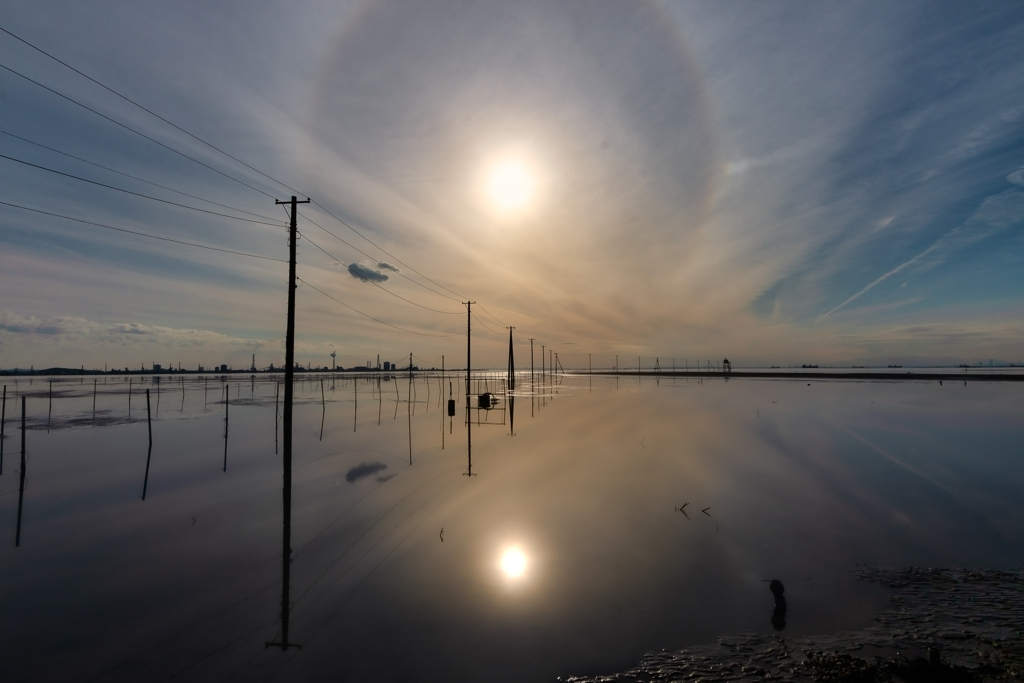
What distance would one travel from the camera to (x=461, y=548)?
35.1ft

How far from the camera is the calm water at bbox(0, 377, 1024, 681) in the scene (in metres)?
6.85

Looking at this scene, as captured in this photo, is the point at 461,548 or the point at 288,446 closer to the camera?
the point at 461,548

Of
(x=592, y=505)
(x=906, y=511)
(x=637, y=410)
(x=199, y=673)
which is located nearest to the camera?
(x=199, y=673)

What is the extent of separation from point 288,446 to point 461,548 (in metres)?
12.3

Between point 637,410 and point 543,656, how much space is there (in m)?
36.7

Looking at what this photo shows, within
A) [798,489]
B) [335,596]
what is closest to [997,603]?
[798,489]

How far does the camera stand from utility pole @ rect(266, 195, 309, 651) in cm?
820

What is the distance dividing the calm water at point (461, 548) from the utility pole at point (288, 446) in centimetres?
18

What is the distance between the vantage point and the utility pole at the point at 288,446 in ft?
26.9

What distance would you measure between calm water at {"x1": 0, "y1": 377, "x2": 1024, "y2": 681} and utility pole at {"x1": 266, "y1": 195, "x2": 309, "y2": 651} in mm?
182

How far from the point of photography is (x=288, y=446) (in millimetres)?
19297

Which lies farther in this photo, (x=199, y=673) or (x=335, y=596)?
(x=335, y=596)

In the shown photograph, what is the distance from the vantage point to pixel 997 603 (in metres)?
7.43

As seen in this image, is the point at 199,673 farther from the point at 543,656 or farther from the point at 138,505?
the point at 138,505
